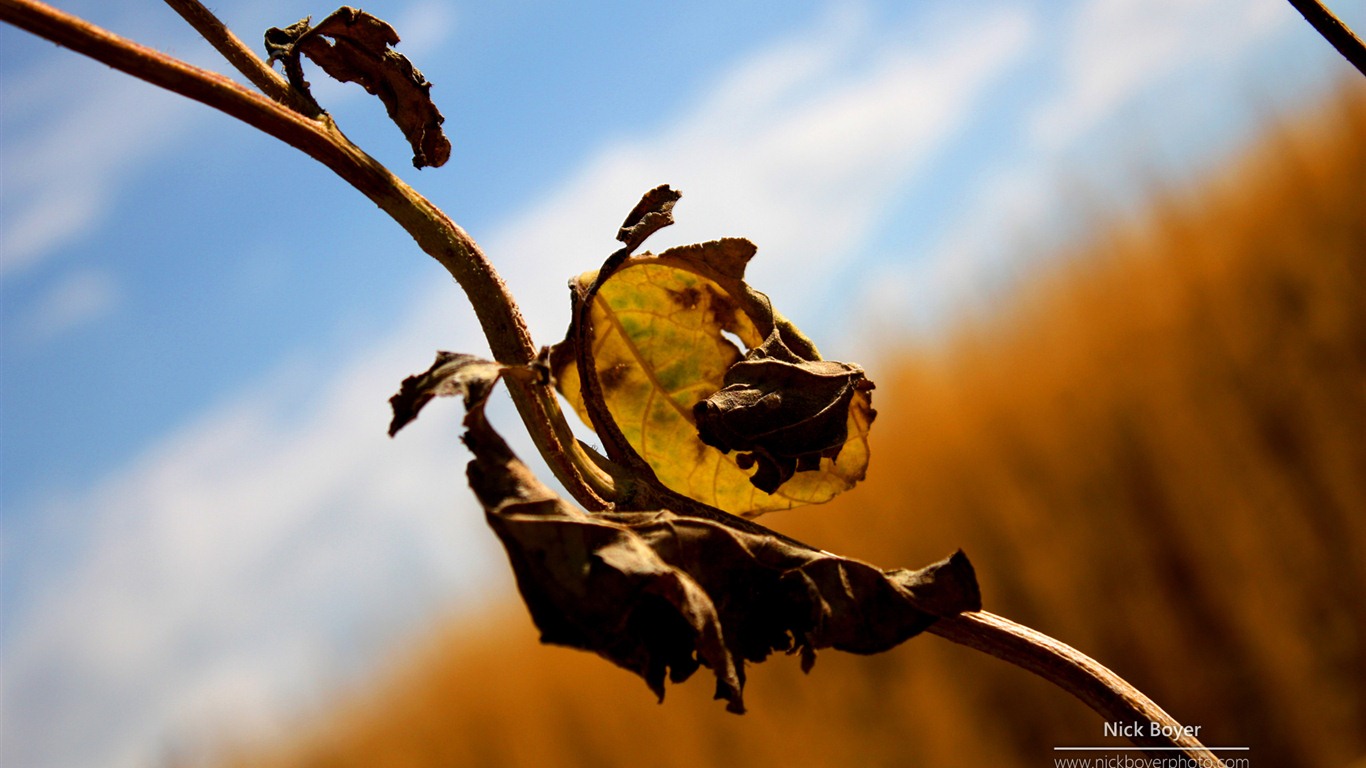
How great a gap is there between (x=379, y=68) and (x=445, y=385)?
0.15 m

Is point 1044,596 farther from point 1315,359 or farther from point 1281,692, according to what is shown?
point 1315,359

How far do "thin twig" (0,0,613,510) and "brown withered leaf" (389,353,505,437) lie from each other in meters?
0.02

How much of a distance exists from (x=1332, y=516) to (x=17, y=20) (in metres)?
2.66

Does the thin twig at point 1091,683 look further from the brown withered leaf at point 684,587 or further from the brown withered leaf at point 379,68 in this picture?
the brown withered leaf at point 379,68

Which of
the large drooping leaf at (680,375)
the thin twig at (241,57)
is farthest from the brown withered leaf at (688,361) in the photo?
the thin twig at (241,57)

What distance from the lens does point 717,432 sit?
32 centimetres

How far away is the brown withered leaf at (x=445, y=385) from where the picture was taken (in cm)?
25

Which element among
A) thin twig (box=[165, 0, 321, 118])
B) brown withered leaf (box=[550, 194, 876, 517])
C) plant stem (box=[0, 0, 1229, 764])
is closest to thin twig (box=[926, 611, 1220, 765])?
plant stem (box=[0, 0, 1229, 764])

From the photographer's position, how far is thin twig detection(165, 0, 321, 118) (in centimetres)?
29

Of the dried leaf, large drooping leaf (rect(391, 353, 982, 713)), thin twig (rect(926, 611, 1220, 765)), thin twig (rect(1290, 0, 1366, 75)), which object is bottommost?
thin twig (rect(926, 611, 1220, 765))

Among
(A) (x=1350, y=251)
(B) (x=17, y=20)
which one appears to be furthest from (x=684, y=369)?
(A) (x=1350, y=251)

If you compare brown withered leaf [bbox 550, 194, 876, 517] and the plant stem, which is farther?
brown withered leaf [bbox 550, 194, 876, 517]

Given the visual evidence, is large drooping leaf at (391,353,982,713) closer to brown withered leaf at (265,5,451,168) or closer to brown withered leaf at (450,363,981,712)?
brown withered leaf at (450,363,981,712)

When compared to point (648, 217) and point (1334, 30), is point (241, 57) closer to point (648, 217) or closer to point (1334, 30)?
point (648, 217)
